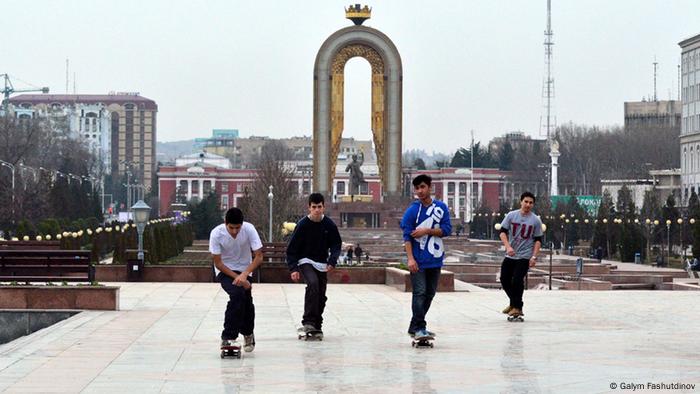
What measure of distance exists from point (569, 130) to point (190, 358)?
134579 mm

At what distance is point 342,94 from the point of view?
280 ft

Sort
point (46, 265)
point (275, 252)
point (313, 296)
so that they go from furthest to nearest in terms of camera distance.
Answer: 1. point (275, 252)
2. point (46, 265)
3. point (313, 296)

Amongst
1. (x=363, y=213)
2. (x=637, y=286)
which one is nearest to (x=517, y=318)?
(x=637, y=286)

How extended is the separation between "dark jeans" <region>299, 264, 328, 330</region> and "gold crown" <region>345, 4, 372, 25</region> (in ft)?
244

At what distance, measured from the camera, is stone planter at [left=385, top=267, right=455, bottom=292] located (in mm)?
24391

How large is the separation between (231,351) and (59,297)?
6.61 metres

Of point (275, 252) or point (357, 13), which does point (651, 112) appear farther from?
point (275, 252)

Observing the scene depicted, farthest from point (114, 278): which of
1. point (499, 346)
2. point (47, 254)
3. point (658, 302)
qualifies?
point (499, 346)

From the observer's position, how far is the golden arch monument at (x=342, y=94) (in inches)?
3327

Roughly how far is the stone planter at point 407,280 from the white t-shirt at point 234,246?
10.2 meters

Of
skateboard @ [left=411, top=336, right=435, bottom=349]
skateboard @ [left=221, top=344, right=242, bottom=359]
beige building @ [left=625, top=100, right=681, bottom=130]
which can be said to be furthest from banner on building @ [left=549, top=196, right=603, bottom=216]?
skateboard @ [left=221, top=344, right=242, bottom=359]

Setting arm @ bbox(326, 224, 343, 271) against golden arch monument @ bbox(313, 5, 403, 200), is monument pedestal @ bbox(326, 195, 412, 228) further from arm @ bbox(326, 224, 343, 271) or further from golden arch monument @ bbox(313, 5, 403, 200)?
arm @ bbox(326, 224, 343, 271)

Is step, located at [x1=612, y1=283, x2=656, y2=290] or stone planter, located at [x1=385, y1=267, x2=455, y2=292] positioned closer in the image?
stone planter, located at [x1=385, y1=267, x2=455, y2=292]

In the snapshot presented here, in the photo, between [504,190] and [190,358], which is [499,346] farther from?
[504,190]
